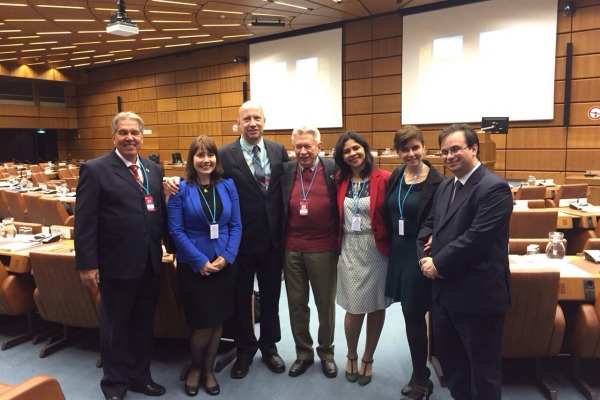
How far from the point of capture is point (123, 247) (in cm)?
246

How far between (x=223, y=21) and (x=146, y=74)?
6397 millimetres

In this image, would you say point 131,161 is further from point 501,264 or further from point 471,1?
point 471,1

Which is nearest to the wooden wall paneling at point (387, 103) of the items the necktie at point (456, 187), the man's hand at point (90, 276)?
the necktie at point (456, 187)

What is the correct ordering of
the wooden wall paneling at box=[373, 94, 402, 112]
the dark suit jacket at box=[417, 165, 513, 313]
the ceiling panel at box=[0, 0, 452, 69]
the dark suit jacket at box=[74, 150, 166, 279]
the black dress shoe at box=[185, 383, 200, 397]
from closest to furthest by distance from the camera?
the dark suit jacket at box=[417, 165, 513, 313] → the dark suit jacket at box=[74, 150, 166, 279] → the black dress shoe at box=[185, 383, 200, 397] → the ceiling panel at box=[0, 0, 452, 69] → the wooden wall paneling at box=[373, 94, 402, 112]

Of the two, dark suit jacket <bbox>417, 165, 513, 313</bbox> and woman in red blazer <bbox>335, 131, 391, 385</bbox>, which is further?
woman in red blazer <bbox>335, 131, 391, 385</bbox>

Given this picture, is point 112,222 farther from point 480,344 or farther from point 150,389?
point 480,344

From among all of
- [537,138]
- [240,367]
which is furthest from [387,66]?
[240,367]

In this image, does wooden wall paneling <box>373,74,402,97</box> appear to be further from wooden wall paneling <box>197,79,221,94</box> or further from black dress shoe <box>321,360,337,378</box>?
black dress shoe <box>321,360,337,378</box>

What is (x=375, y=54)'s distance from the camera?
1080cm

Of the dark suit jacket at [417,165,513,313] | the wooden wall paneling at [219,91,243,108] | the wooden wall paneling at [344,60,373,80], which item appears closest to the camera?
the dark suit jacket at [417,165,513,313]

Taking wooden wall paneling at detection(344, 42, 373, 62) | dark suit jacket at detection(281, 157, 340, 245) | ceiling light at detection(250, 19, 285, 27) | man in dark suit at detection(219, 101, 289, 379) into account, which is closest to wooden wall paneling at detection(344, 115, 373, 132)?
wooden wall paneling at detection(344, 42, 373, 62)

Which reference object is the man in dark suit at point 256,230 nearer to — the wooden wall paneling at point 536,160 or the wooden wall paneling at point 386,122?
the wooden wall paneling at point 536,160

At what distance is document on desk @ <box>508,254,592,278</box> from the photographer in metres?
2.62

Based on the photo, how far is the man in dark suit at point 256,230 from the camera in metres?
2.83
